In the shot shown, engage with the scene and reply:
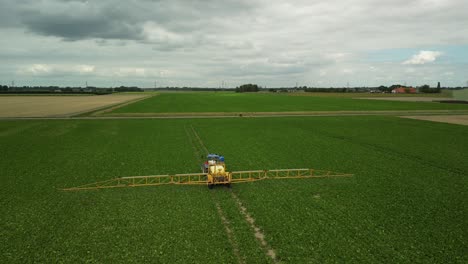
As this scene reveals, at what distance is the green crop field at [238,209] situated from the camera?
47.1 ft

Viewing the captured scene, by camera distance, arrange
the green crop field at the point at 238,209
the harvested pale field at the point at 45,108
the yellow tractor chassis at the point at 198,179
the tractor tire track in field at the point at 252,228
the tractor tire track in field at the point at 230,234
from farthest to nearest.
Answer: the harvested pale field at the point at 45,108, the yellow tractor chassis at the point at 198,179, the green crop field at the point at 238,209, the tractor tire track in field at the point at 252,228, the tractor tire track in field at the point at 230,234

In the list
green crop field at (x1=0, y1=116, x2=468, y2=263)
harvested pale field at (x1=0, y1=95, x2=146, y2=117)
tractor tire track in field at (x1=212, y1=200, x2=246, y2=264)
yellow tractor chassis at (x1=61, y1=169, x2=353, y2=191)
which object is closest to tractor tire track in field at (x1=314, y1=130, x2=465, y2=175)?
green crop field at (x1=0, y1=116, x2=468, y2=263)

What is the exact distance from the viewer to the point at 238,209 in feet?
63.6

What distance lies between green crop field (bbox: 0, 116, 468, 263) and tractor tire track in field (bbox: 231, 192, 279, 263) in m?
0.22

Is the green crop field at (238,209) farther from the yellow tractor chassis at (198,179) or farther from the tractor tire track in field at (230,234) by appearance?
the yellow tractor chassis at (198,179)

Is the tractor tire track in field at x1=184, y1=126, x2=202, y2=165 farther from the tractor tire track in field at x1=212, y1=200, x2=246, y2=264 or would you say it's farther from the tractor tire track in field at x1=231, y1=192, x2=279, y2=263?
the tractor tire track in field at x1=212, y1=200, x2=246, y2=264

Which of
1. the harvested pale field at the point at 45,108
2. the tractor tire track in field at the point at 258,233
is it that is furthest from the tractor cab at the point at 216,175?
the harvested pale field at the point at 45,108

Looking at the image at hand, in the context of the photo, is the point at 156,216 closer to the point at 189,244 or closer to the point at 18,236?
the point at 189,244

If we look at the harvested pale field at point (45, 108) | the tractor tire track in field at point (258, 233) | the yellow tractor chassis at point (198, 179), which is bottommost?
the tractor tire track in field at point (258, 233)

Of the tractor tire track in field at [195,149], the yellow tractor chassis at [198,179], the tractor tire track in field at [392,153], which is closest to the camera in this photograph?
the yellow tractor chassis at [198,179]

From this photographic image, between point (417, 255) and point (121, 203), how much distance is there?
1733 cm

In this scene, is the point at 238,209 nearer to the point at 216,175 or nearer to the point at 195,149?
the point at 216,175

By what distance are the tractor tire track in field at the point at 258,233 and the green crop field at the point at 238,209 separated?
22 centimetres

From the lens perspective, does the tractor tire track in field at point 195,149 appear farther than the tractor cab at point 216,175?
Yes
